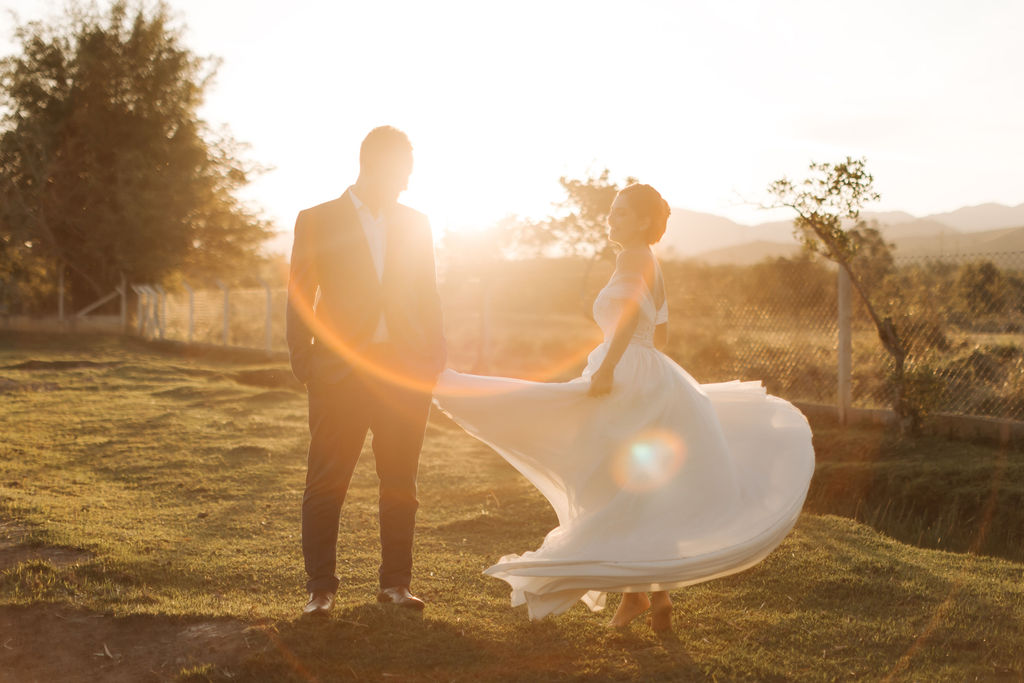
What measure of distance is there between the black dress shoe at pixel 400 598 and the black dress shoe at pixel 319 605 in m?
0.31

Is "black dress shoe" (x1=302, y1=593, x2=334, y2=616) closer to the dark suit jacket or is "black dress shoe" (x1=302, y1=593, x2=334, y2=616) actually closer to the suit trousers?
the suit trousers

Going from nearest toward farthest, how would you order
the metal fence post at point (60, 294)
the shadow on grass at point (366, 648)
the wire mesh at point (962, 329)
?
the shadow on grass at point (366, 648)
the wire mesh at point (962, 329)
the metal fence post at point (60, 294)

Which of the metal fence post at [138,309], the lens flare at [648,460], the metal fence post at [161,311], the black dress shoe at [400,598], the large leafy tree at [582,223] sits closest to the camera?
the lens flare at [648,460]

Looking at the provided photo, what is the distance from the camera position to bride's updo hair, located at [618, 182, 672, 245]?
4.03 metres

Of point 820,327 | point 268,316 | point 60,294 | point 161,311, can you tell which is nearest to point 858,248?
point 820,327

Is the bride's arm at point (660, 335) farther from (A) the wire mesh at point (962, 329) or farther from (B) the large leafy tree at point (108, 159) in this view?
(B) the large leafy tree at point (108, 159)

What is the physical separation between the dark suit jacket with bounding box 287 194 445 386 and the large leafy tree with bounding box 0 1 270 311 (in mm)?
26070

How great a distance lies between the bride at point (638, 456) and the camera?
361cm

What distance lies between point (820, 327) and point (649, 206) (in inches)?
259

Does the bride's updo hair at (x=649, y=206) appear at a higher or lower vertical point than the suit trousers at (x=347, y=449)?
higher

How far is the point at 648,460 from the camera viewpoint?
388 centimetres

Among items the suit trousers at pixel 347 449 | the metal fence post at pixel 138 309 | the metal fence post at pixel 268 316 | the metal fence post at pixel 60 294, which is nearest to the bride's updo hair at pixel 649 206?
the suit trousers at pixel 347 449

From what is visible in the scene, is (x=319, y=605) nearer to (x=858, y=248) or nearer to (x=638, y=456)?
(x=638, y=456)

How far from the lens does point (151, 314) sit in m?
26.9
